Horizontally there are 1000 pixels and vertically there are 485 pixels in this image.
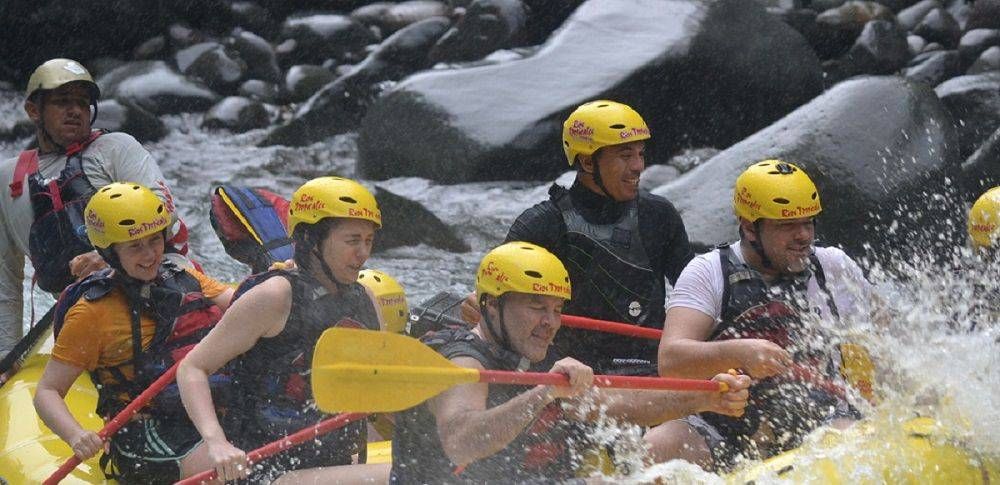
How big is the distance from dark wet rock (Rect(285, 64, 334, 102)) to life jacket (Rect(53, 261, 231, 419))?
1002 centimetres

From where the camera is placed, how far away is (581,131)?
208 inches

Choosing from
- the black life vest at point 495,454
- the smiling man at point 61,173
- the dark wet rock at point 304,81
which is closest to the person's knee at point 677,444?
the black life vest at point 495,454

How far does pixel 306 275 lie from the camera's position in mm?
4395

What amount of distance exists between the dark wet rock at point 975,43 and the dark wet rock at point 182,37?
837 cm

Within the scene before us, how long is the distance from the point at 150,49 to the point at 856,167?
31.0 ft

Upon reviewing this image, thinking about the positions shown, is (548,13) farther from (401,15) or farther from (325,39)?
(325,39)

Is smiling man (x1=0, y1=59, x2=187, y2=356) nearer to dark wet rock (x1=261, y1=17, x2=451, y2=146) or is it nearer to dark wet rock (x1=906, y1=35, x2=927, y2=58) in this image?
dark wet rock (x1=261, y1=17, x2=451, y2=146)

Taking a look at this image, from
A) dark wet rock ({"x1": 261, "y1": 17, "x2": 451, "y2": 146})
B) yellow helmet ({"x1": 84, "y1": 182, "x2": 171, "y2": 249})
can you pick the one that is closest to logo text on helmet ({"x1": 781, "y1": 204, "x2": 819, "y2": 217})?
yellow helmet ({"x1": 84, "y1": 182, "x2": 171, "y2": 249})

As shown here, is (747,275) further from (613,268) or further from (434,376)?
(434,376)

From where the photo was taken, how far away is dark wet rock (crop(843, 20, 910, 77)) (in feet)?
45.1

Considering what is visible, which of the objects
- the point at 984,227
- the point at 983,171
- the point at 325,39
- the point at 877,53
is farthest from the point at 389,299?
the point at 325,39

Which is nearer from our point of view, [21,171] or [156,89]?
[21,171]

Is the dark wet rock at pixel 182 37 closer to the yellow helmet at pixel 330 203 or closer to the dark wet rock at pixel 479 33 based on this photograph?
the dark wet rock at pixel 479 33

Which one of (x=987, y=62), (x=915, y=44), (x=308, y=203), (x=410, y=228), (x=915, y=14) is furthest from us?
(x=915, y=14)
